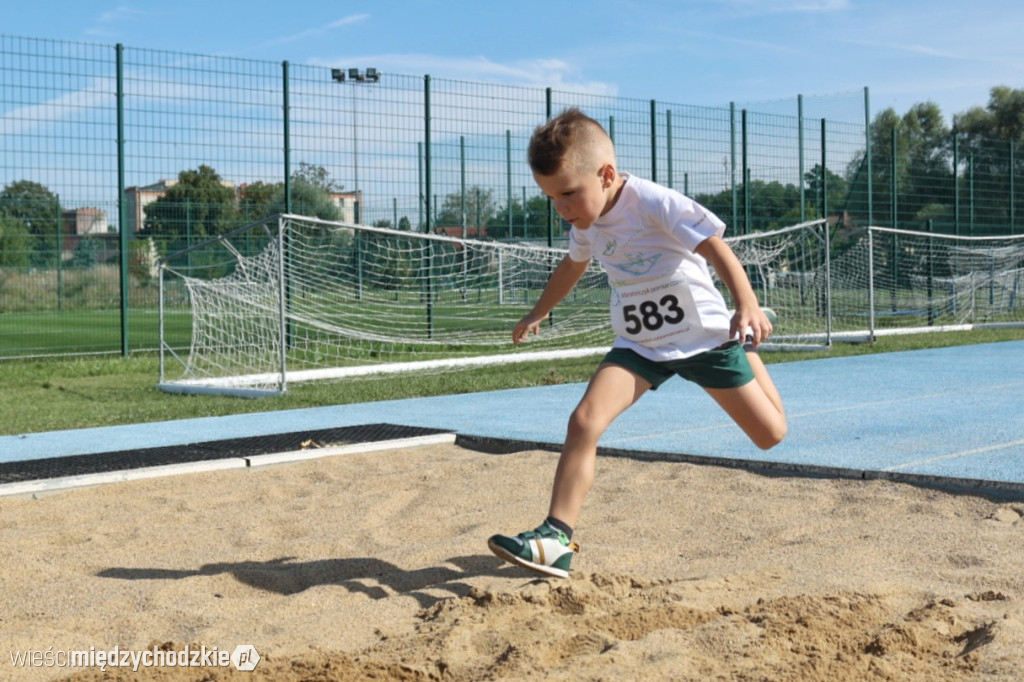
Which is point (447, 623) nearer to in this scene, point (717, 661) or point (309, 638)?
point (309, 638)

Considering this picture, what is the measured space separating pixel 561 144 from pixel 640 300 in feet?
2.13

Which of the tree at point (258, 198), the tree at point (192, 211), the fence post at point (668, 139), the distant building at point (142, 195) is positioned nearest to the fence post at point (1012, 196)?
the fence post at point (668, 139)

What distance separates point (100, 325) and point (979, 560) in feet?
43.4

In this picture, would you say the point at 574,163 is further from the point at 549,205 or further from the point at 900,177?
the point at 900,177

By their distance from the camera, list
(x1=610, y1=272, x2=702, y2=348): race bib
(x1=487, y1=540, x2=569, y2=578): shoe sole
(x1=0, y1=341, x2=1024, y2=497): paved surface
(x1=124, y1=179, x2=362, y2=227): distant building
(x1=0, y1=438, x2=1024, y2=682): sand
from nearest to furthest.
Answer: (x1=0, y1=438, x2=1024, y2=682): sand < (x1=487, y1=540, x2=569, y2=578): shoe sole < (x1=610, y1=272, x2=702, y2=348): race bib < (x1=0, y1=341, x2=1024, y2=497): paved surface < (x1=124, y1=179, x2=362, y2=227): distant building

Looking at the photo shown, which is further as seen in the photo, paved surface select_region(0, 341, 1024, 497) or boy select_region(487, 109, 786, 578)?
paved surface select_region(0, 341, 1024, 497)

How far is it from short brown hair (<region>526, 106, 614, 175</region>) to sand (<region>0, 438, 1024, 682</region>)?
1344 mm

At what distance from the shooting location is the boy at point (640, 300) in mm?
3738

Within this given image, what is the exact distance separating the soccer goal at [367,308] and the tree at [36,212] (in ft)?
5.65

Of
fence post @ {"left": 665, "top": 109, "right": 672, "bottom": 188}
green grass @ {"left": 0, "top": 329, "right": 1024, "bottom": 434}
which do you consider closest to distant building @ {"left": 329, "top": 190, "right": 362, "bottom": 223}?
green grass @ {"left": 0, "top": 329, "right": 1024, "bottom": 434}

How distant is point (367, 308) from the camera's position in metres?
13.8

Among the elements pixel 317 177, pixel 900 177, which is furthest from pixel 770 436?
pixel 900 177

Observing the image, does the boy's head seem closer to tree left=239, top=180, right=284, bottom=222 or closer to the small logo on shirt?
the small logo on shirt

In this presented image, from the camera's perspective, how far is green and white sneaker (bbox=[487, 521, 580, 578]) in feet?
11.8
